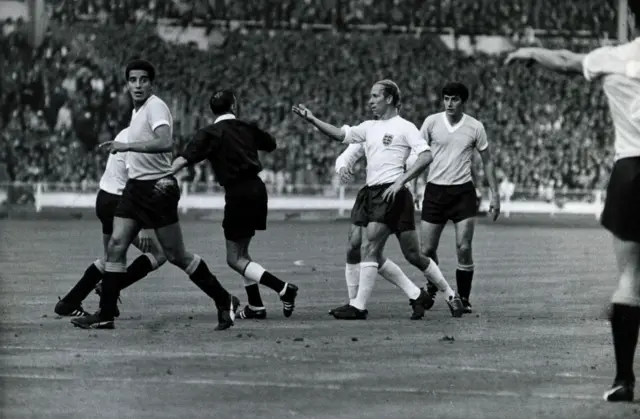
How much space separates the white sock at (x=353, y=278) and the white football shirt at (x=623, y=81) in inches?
196

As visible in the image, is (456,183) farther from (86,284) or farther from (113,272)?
(113,272)

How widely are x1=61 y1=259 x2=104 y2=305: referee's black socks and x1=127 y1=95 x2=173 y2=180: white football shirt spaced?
120cm

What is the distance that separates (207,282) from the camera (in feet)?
35.9

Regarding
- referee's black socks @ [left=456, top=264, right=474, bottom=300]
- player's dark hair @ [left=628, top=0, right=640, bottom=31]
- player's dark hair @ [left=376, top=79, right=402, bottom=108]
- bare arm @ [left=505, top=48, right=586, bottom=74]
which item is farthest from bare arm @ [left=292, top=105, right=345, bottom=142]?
player's dark hair @ [left=628, top=0, right=640, bottom=31]

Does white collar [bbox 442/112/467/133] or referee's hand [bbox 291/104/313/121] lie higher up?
referee's hand [bbox 291/104/313/121]

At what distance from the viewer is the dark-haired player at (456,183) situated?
13.2 m

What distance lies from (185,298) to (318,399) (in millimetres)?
6693

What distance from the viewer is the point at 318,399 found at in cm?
726

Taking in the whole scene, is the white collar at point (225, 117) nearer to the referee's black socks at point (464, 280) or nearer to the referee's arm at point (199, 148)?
the referee's arm at point (199, 148)

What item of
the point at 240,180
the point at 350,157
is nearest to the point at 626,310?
the point at 240,180

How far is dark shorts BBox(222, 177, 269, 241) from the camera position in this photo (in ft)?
38.4

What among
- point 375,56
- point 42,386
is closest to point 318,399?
point 42,386

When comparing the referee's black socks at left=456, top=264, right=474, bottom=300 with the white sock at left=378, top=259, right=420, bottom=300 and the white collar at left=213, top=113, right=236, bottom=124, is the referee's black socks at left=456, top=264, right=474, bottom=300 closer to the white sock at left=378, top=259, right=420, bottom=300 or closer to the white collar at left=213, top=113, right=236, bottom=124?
the white sock at left=378, top=259, right=420, bottom=300

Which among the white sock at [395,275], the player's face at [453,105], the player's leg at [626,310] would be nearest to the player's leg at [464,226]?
the player's face at [453,105]
